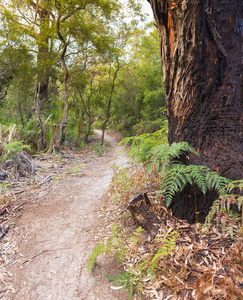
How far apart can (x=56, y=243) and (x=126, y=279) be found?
3.34ft

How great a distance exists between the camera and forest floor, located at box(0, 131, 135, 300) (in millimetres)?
1682

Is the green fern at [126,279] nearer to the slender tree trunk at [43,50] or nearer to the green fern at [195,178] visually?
the green fern at [195,178]

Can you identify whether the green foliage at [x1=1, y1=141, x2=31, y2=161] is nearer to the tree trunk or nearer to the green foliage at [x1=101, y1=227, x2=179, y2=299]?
the green foliage at [x1=101, y1=227, x2=179, y2=299]

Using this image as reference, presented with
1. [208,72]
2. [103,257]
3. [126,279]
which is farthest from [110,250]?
[208,72]

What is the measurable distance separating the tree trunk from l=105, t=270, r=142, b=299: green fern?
715 millimetres

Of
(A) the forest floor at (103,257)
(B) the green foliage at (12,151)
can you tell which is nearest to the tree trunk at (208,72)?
(A) the forest floor at (103,257)

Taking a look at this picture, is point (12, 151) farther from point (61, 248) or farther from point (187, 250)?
point (187, 250)

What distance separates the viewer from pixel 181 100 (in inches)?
74.5

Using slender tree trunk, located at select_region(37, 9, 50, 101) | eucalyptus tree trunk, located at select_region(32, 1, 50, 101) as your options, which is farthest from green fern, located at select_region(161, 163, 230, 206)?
slender tree trunk, located at select_region(37, 9, 50, 101)

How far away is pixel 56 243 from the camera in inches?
87.5

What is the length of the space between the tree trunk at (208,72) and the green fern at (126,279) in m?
0.71

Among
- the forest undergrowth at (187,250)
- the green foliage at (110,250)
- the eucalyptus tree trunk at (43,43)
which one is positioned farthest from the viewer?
the eucalyptus tree trunk at (43,43)

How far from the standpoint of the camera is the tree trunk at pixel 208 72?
1.64 metres

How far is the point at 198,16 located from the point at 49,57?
7.53 meters
